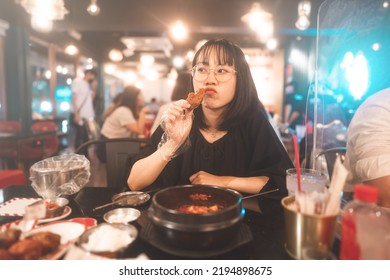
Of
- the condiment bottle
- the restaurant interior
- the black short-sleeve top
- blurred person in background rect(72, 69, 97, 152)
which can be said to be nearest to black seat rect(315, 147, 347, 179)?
the restaurant interior

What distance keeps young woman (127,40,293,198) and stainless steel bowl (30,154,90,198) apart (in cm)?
24

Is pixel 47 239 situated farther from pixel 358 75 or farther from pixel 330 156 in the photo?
pixel 358 75

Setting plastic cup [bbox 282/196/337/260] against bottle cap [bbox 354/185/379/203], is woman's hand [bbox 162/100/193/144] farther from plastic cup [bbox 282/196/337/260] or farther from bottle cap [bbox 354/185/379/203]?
bottle cap [bbox 354/185/379/203]

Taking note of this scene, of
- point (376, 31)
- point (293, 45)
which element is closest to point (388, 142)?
point (376, 31)

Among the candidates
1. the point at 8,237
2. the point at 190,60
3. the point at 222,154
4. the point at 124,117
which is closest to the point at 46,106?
the point at 190,60

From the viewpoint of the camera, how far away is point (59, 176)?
4.06ft

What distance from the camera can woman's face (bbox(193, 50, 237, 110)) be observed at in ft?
4.69

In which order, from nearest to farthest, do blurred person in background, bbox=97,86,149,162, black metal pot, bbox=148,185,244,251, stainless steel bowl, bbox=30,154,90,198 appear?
black metal pot, bbox=148,185,244,251
stainless steel bowl, bbox=30,154,90,198
blurred person in background, bbox=97,86,149,162

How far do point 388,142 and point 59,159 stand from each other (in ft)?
5.14

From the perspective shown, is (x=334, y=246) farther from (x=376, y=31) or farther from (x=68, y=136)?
(x=68, y=136)

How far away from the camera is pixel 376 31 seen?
77.7 inches

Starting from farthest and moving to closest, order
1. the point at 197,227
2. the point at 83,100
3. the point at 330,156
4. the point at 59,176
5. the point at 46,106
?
1. the point at 46,106
2. the point at 83,100
3. the point at 330,156
4. the point at 59,176
5. the point at 197,227

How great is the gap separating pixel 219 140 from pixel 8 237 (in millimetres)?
1071
